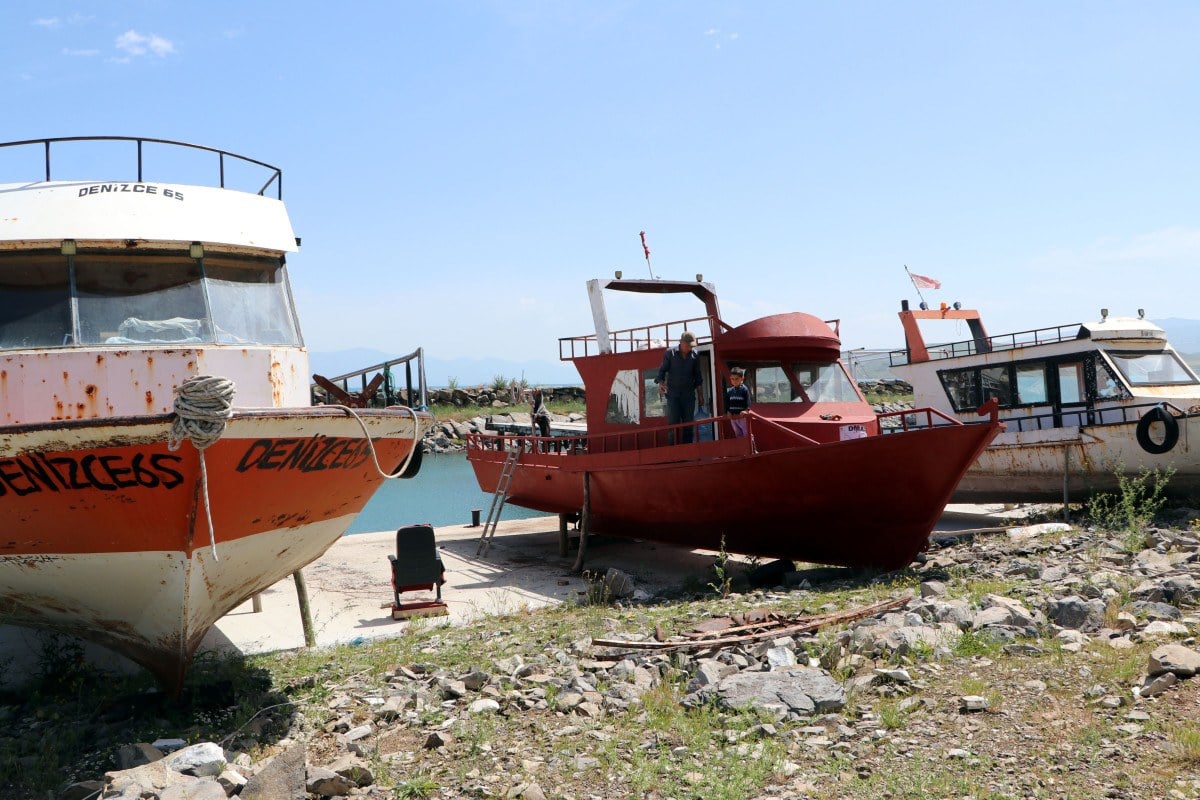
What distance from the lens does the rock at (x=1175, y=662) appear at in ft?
17.9

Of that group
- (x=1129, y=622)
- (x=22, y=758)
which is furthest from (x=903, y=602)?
(x=22, y=758)

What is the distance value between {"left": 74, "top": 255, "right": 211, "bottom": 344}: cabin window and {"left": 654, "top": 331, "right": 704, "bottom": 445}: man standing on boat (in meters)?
6.68

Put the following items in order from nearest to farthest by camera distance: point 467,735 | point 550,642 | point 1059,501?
point 467,735 → point 550,642 → point 1059,501

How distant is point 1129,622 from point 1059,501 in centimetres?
901

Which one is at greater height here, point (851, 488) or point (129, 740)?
point (851, 488)

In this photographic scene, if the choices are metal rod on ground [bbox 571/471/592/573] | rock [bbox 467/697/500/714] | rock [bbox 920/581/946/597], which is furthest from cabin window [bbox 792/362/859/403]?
rock [bbox 467/697/500/714]

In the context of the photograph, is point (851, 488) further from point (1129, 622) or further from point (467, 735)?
point (467, 735)

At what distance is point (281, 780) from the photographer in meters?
4.98

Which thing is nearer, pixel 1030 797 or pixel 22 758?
pixel 1030 797

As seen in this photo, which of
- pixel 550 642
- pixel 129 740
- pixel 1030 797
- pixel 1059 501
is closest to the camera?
pixel 1030 797

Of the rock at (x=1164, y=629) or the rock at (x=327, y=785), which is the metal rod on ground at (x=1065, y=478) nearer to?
the rock at (x=1164, y=629)

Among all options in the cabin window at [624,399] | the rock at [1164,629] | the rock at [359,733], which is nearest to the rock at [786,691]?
the rock at [359,733]

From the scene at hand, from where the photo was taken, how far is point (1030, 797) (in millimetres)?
4395

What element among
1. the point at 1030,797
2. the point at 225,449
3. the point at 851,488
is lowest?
the point at 1030,797
